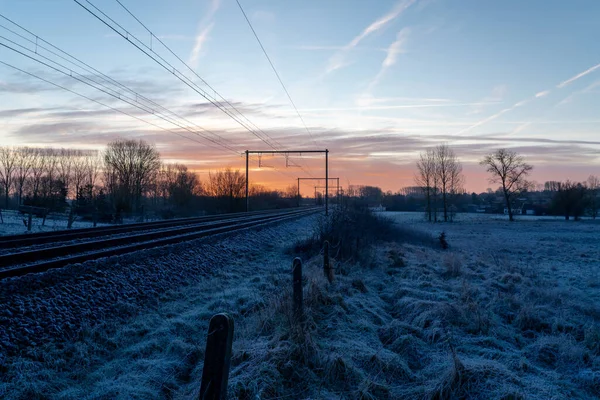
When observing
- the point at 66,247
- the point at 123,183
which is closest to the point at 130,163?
the point at 123,183

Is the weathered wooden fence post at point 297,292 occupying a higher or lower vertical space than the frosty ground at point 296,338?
higher

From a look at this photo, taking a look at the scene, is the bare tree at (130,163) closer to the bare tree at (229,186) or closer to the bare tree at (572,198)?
the bare tree at (229,186)

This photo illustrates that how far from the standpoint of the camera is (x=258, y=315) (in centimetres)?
770

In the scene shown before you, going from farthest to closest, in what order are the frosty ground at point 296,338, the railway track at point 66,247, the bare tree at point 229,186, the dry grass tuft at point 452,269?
1. the bare tree at point 229,186
2. the dry grass tuft at point 452,269
3. the railway track at point 66,247
4. the frosty ground at point 296,338

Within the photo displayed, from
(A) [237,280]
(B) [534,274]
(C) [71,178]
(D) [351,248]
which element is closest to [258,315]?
(A) [237,280]

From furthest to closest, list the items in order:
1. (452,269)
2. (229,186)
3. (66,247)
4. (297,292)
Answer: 1. (229,186)
2. (452,269)
3. (66,247)
4. (297,292)

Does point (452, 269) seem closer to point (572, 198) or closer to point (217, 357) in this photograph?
point (217, 357)

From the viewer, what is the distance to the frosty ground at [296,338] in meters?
5.40

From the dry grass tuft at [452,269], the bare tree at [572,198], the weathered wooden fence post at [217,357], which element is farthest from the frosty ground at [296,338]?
the bare tree at [572,198]

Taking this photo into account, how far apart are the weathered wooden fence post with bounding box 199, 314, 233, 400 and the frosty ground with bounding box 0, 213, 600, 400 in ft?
4.53

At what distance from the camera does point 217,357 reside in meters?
3.59

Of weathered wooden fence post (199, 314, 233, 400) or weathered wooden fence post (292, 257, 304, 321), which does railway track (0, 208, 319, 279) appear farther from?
weathered wooden fence post (199, 314, 233, 400)

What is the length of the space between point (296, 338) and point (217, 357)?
2.75 meters

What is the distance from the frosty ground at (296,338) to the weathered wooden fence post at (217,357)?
138cm
